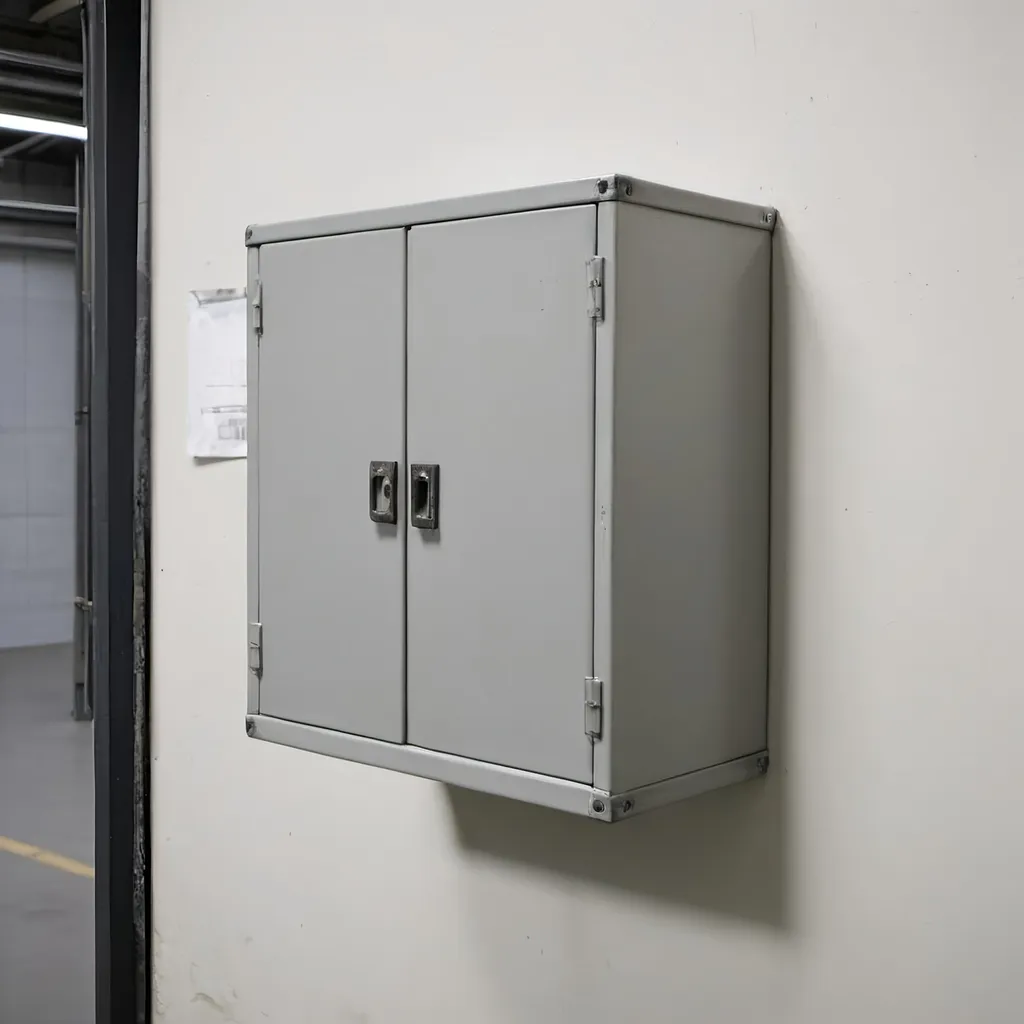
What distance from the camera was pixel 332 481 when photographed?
1789 millimetres

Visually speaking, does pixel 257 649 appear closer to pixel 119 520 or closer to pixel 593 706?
pixel 593 706

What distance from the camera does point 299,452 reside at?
1831 millimetres

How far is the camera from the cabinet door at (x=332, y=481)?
171cm

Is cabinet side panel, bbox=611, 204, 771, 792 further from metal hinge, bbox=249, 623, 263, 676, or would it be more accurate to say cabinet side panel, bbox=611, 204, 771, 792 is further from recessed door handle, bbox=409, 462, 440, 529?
metal hinge, bbox=249, 623, 263, 676

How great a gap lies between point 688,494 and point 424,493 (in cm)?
36

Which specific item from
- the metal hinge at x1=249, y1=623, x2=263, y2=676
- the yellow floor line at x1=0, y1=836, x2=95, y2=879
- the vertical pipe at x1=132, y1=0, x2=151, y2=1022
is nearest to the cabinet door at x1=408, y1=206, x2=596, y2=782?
the metal hinge at x1=249, y1=623, x2=263, y2=676

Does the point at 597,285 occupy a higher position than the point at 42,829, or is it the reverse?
the point at 597,285

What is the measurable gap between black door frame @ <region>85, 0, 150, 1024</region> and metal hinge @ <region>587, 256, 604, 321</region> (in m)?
1.42

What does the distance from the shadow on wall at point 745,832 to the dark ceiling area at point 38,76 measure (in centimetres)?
182

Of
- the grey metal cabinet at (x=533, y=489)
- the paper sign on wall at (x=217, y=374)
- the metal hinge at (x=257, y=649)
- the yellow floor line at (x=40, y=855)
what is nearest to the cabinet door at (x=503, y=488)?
the grey metal cabinet at (x=533, y=489)

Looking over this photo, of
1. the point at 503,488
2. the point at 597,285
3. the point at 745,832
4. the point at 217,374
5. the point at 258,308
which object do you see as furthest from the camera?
the point at 217,374

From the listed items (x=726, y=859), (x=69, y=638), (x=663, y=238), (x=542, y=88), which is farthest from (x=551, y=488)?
A: (x=69, y=638)

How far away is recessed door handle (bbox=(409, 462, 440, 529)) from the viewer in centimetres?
166

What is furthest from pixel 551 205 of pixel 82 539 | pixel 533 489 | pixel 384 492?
pixel 82 539
